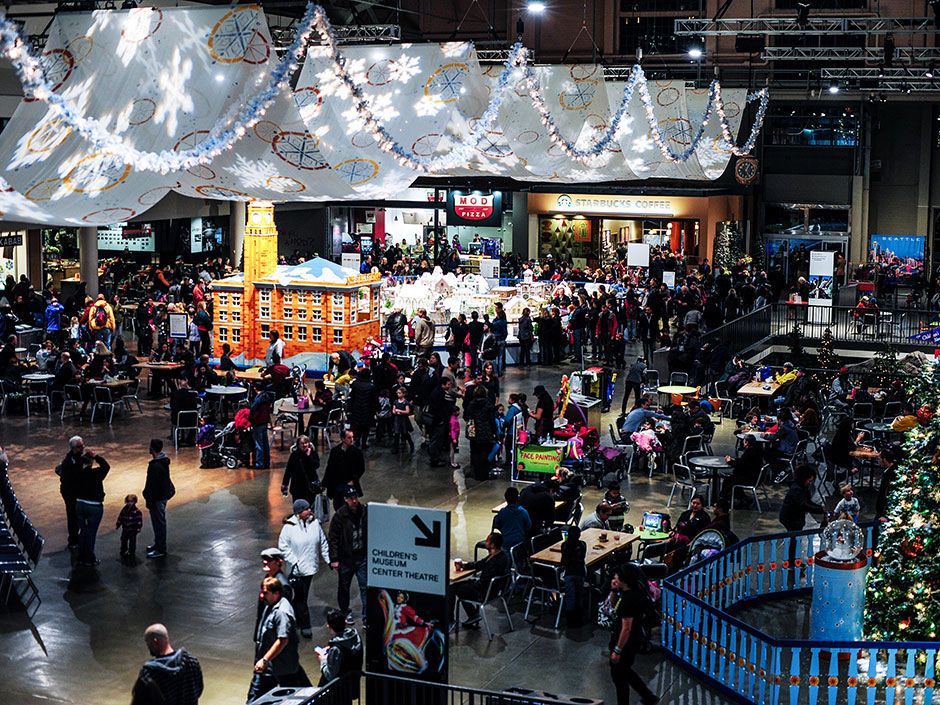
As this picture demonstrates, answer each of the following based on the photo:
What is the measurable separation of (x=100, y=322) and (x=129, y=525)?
1180 centimetres

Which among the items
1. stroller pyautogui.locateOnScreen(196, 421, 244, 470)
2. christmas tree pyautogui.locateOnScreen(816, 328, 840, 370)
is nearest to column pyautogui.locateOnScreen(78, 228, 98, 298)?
stroller pyautogui.locateOnScreen(196, 421, 244, 470)

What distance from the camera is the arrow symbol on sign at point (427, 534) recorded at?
7.93 meters

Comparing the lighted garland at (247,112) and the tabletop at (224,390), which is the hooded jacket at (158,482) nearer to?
the lighted garland at (247,112)

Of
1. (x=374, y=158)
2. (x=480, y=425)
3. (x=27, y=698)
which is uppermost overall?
(x=374, y=158)

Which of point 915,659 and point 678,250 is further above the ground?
point 678,250

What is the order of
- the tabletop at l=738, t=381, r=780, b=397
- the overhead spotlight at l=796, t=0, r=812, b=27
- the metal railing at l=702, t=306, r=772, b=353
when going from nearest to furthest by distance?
the tabletop at l=738, t=381, r=780, b=397, the overhead spotlight at l=796, t=0, r=812, b=27, the metal railing at l=702, t=306, r=772, b=353

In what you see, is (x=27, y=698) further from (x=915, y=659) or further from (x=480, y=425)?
(x=480, y=425)

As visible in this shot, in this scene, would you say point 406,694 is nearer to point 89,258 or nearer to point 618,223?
point 89,258

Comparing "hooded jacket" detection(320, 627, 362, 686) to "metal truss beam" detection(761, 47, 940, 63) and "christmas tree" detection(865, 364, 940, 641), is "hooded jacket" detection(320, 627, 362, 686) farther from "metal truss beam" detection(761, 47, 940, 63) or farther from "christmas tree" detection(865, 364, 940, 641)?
"metal truss beam" detection(761, 47, 940, 63)

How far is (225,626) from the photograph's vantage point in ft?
37.4

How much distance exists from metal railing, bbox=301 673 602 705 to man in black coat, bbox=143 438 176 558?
5.15 meters

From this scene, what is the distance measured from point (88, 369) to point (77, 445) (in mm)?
7887

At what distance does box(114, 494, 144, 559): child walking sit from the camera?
1294 cm

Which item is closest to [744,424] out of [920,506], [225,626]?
[920,506]
